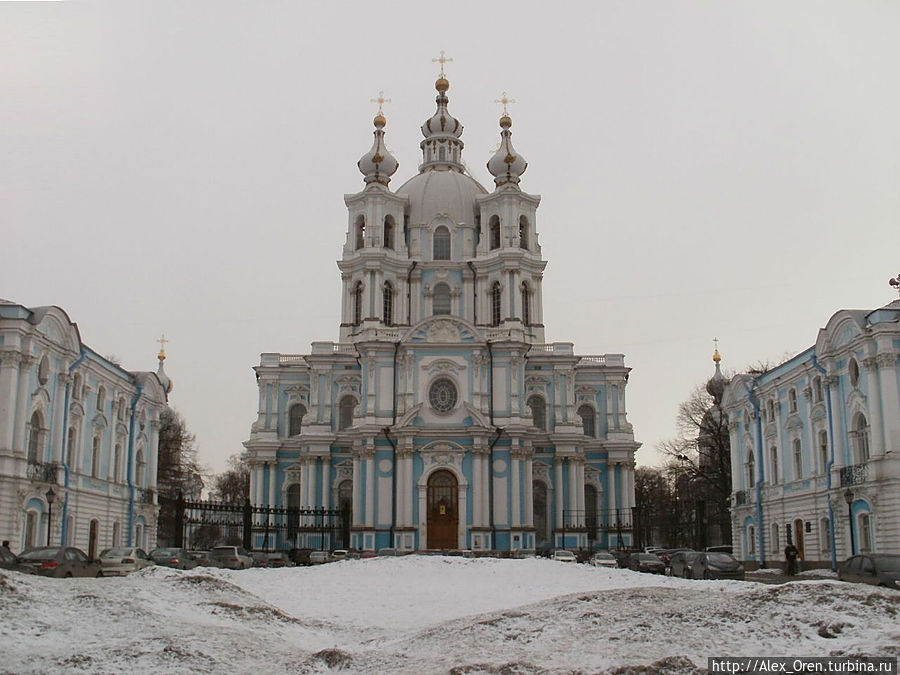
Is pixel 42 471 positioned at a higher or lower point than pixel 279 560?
higher

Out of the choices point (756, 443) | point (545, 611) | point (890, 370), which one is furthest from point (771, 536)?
point (545, 611)

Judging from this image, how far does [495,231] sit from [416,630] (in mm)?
48145

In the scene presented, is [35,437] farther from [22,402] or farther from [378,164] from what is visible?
[378,164]

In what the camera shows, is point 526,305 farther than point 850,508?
Yes

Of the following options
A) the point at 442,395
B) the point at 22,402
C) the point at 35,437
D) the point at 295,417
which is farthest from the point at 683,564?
the point at 295,417

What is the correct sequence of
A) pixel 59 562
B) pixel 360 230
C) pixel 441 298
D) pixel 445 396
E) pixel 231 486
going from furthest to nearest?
1. pixel 231 486
2. pixel 360 230
3. pixel 441 298
4. pixel 445 396
5. pixel 59 562

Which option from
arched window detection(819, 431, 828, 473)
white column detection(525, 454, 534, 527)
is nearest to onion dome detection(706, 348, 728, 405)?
white column detection(525, 454, 534, 527)

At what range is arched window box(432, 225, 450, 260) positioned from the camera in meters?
64.3

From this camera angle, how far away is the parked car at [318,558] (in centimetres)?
4284

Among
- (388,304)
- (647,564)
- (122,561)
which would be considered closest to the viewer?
(122,561)

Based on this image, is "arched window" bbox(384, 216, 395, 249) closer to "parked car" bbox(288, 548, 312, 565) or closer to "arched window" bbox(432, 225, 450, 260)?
"arched window" bbox(432, 225, 450, 260)

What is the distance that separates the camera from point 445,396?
5444 centimetres

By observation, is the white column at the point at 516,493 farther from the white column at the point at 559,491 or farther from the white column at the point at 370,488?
the white column at the point at 370,488

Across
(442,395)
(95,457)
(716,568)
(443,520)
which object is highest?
(442,395)
